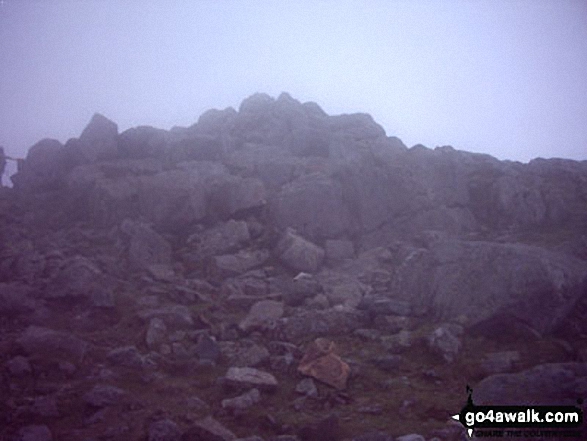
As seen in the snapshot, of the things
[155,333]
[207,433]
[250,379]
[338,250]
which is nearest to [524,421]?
[250,379]

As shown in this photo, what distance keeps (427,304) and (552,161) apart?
27.6m

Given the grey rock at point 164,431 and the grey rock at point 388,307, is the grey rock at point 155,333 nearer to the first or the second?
the grey rock at point 164,431

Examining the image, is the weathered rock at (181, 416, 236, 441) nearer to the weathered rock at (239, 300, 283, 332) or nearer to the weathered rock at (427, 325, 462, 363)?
the weathered rock at (239, 300, 283, 332)

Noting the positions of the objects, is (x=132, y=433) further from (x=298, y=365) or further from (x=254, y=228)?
(x=254, y=228)

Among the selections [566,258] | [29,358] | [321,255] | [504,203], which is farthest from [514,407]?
[504,203]

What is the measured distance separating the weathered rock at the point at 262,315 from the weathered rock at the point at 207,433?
6.76m

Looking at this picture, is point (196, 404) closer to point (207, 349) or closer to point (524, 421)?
point (207, 349)

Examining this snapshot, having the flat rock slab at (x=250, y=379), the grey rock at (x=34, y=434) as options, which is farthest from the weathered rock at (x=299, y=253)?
the grey rock at (x=34, y=434)

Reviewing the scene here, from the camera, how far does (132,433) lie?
11.3 metres

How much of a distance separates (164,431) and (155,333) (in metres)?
6.53

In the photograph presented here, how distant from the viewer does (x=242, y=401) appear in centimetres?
1288

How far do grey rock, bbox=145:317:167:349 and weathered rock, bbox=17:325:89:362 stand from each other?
7.07ft

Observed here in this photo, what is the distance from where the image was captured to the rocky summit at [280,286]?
40.8 ft

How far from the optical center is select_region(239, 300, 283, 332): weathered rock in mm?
18141
